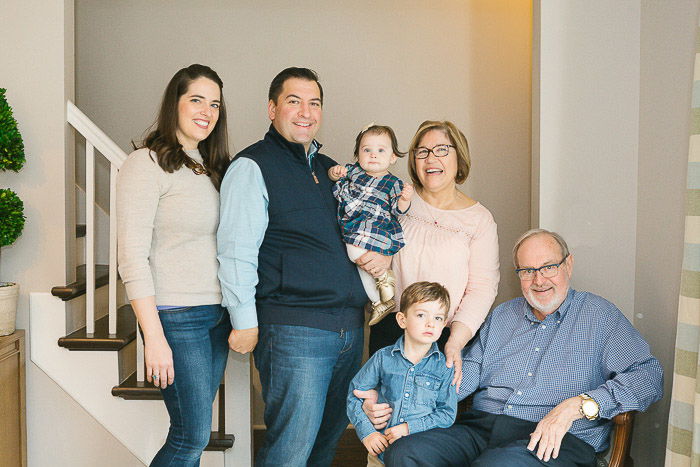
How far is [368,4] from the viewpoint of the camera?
3.70m

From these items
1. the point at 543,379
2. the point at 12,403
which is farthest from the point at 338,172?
the point at 12,403

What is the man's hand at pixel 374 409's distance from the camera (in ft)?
6.98

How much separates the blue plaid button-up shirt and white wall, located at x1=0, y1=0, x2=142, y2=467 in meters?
1.71

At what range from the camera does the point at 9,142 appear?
2564 mm

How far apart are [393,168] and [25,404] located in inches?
83.8

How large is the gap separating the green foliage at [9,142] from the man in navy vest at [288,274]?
109cm

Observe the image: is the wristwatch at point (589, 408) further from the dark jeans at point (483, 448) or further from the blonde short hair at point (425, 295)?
the blonde short hair at point (425, 295)

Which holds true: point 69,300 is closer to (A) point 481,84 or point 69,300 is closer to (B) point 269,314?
(B) point 269,314

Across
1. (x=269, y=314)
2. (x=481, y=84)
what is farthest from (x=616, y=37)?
(x=269, y=314)

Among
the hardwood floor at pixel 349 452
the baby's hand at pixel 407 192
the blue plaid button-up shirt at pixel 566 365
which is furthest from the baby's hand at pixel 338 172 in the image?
the hardwood floor at pixel 349 452

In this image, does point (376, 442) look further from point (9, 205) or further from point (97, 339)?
point (9, 205)

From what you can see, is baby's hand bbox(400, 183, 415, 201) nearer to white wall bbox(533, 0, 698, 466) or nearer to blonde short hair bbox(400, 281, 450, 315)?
blonde short hair bbox(400, 281, 450, 315)

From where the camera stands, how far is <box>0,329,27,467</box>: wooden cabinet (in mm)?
2656

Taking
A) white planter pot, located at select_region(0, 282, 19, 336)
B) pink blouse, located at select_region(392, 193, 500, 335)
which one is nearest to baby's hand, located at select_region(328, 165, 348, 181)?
pink blouse, located at select_region(392, 193, 500, 335)
